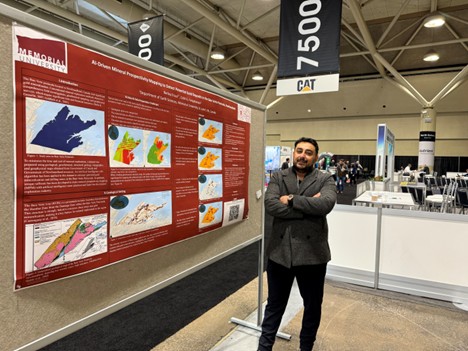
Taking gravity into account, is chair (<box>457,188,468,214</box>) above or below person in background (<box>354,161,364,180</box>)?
below

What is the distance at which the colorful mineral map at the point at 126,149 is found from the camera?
4.09 ft

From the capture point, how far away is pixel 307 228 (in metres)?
1.89

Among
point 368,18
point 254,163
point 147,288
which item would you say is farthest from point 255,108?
point 368,18

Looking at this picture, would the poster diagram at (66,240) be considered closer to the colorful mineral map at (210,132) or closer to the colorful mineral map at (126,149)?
the colorful mineral map at (126,149)

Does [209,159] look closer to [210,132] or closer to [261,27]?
[210,132]

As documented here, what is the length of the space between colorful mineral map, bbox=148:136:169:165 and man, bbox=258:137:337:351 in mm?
781

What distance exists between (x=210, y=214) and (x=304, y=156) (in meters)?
0.68

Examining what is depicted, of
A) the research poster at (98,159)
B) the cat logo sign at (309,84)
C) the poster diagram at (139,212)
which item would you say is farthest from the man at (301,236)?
the cat logo sign at (309,84)

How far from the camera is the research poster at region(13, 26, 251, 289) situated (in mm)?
971

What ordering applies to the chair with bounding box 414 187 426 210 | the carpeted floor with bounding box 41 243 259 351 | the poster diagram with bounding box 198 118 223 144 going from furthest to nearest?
the chair with bounding box 414 187 426 210 → the carpeted floor with bounding box 41 243 259 351 → the poster diagram with bounding box 198 118 223 144

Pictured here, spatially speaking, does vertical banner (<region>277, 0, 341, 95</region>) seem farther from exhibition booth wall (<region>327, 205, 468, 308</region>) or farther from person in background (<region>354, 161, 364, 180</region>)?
person in background (<region>354, 161, 364, 180</region>)

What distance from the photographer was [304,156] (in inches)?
76.9

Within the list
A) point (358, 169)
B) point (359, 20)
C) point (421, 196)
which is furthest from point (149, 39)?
point (358, 169)

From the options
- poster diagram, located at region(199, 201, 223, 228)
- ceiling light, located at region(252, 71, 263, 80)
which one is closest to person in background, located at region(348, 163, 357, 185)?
ceiling light, located at region(252, 71, 263, 80)
